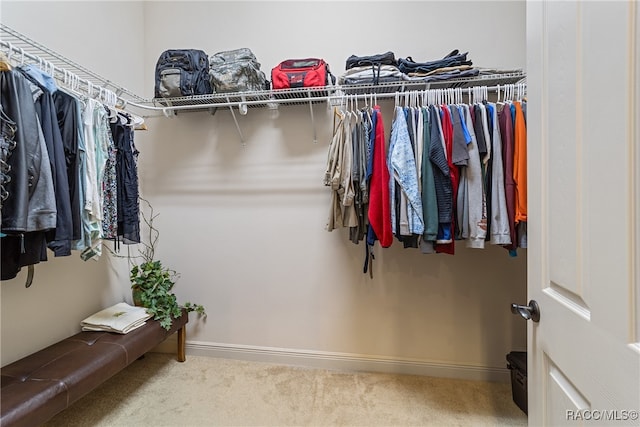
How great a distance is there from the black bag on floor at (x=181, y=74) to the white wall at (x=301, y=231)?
11.8 inches

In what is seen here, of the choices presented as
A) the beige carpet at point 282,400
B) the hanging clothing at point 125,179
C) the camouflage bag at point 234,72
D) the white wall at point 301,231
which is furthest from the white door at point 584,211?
the hanging clothing at point 125,179

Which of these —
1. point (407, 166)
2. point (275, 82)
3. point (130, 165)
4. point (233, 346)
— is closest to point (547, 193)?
point (407, 166)

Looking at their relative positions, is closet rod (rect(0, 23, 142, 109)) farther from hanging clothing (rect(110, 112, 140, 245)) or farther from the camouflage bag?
the camouflage bag

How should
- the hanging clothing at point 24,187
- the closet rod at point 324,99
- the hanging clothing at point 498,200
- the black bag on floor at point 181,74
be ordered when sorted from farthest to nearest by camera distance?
the black bag on floor at point 181,74
the closet rod at point 324,99
the hanging clothing at point 498,200
the hanging clothing at point 24,187

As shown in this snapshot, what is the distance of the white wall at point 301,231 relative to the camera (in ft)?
6.05

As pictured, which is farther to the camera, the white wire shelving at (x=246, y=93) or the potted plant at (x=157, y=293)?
the potted plant at (x=157, y=293)

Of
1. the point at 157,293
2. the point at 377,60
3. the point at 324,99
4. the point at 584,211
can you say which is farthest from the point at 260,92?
the point at 584,211

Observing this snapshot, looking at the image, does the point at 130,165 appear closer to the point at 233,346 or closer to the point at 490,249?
the point at 233,346

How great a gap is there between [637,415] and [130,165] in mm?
2153

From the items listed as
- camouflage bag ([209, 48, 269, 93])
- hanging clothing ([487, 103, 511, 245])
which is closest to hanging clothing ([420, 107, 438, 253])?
hanging clothing ([487, 103, 511, 245])

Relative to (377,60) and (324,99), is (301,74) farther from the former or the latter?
(377,60)

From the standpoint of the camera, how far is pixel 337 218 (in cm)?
169

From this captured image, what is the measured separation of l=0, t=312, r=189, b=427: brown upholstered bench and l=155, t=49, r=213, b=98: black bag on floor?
1548mm

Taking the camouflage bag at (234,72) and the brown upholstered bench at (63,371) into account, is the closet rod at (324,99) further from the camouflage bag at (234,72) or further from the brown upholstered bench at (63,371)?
the brown upholstered bench at (63,371)
